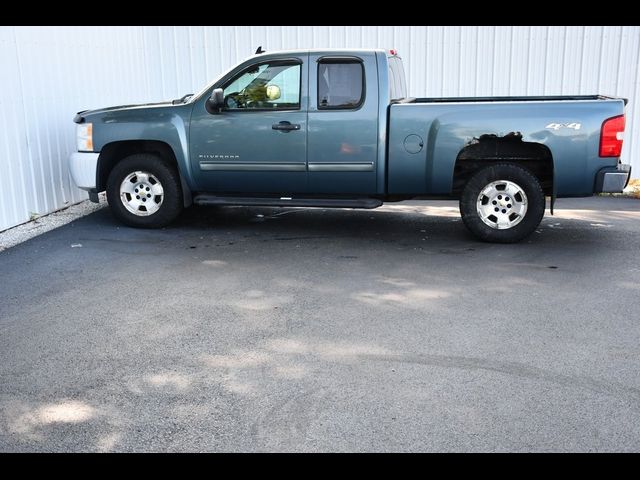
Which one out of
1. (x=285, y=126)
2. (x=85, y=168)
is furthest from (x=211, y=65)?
(x=285, y=126)

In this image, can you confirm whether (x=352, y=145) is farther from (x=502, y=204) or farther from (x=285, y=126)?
(x=502, y=204)

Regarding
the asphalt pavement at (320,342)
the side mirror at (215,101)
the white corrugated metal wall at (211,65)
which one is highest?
the white corrugated metal wall at (211,65)

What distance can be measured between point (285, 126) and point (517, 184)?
257 centimetres

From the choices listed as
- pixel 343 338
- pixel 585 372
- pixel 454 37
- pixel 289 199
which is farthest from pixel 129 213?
pixel 454 37

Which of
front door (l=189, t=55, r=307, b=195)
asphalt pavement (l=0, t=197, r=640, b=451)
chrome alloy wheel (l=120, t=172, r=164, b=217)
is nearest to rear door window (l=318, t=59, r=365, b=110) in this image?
front door (l=189, t=55, r=307, b=195)

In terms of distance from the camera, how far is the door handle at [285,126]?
25.3 ft

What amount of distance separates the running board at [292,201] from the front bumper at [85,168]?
1298mm

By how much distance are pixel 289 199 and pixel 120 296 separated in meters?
2.63

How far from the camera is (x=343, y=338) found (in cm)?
493

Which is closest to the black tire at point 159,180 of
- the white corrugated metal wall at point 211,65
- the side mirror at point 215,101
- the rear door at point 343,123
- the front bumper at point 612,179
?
the side mirror at point 215,101

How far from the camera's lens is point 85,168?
8461 millimetres

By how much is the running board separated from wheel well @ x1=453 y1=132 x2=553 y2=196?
Result: 106cm

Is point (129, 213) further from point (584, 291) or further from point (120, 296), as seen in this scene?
point (584, 291)

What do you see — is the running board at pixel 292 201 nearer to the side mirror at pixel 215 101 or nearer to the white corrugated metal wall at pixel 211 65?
the side mirror at pixel 215 101
